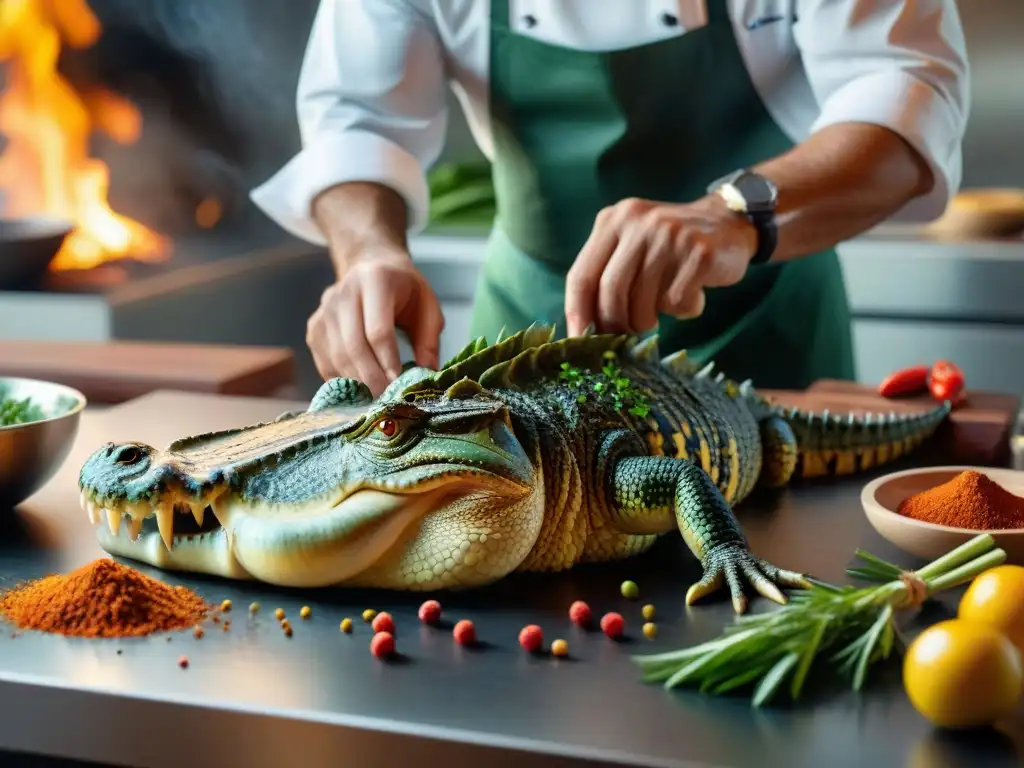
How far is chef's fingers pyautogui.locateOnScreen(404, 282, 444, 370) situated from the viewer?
1698 millimetres

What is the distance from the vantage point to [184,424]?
1.78 meters

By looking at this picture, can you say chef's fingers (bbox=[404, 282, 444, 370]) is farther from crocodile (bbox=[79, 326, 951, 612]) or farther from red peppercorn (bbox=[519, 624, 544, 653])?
red peppercorn (bbox=[519, 624, 544, 653])

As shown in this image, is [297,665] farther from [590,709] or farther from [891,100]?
[891,100]

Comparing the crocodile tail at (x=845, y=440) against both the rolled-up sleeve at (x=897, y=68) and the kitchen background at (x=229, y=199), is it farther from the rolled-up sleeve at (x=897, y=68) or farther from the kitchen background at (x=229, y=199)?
the kitchen background at (x=229, y=199)

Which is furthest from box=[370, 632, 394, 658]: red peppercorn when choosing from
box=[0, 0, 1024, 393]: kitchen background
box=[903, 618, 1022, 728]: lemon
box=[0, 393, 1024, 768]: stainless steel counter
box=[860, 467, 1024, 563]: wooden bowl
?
box=[0, 0, 1024, 393]: kitchen background

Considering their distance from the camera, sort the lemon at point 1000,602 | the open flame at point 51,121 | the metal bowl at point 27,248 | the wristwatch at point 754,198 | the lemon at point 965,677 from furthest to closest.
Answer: the open flame at point 51,121, the metal bowl at point 27,248, the wristwatch at point 754,198, the lemon at point 1000,602, the lemon at point 965,677

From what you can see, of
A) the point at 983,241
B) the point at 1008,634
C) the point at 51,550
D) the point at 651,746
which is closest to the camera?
the point at 651,746

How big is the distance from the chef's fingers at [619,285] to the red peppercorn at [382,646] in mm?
625

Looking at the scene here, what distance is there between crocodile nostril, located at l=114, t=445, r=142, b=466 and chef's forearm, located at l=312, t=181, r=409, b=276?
0.92 metres

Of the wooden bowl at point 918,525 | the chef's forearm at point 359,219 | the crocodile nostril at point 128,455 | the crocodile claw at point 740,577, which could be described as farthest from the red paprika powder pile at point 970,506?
the chef's forearm at point 359,219

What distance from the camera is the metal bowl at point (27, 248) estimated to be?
3391 millimetres

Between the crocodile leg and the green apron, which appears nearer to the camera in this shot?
the crocodile leg

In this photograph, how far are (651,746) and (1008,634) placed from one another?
1.03ft

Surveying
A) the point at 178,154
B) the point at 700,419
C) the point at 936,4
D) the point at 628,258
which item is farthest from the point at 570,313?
the point at 178,154
